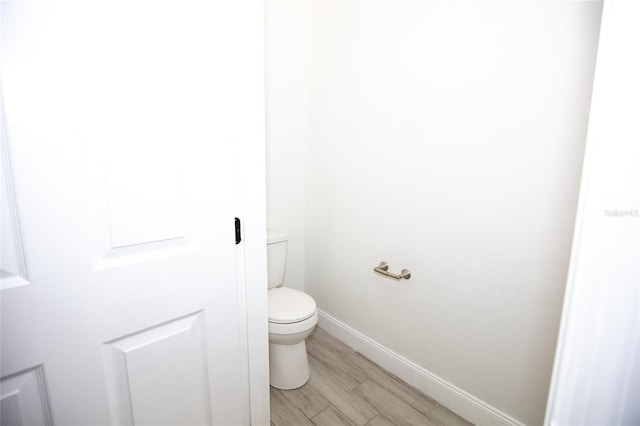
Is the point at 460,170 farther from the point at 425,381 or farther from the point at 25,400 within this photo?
the point at 25,400

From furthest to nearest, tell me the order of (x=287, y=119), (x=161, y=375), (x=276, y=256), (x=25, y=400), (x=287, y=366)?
(x=287, y=119) < (x=276, y=256) < (x=287, y=366) < (x=161, y=375) < (x=25, y=400)

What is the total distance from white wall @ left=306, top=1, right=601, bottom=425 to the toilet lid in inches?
16.8

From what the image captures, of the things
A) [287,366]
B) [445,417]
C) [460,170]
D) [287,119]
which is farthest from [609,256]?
[287,119]

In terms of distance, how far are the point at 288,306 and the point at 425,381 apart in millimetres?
881

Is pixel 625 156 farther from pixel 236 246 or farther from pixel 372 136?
pixel 372 136

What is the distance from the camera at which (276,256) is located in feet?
6.32

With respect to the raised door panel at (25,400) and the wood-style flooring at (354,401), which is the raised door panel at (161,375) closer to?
the raised door panel at (25,400)

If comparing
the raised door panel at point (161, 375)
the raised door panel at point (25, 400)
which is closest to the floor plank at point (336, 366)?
the raised door panel at point (161, 375)

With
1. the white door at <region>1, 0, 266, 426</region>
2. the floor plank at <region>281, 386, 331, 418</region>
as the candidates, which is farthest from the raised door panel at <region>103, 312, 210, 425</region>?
the floor plank at <region>281, 386, 331, 418</region>

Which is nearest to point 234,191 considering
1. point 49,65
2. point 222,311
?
point 222,311

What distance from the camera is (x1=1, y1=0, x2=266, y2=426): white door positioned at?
0.65m

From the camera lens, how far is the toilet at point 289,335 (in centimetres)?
153

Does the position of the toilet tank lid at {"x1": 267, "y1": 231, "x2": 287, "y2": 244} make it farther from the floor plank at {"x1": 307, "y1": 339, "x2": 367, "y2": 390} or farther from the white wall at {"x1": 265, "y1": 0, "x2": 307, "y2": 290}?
the floor plank at {"x1": 307, "y1": 339, "x2": 367, "y2": 390}

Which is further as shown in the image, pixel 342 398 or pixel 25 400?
pixel 342 398
